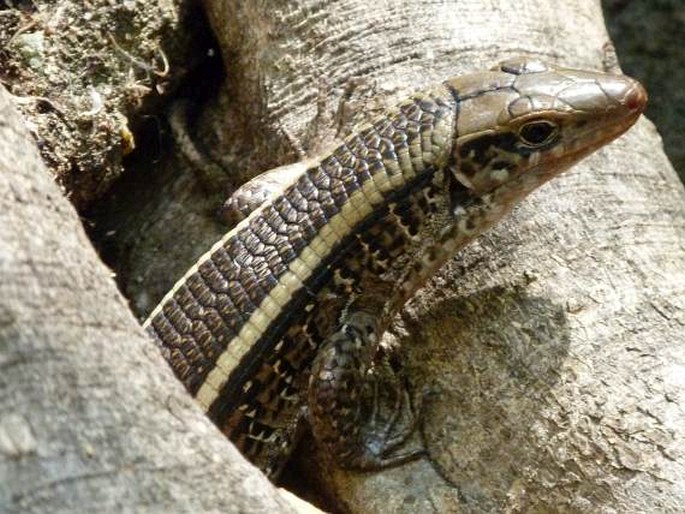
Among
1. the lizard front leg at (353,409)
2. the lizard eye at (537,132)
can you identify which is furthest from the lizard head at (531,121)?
the lizard front leg at (353,409)

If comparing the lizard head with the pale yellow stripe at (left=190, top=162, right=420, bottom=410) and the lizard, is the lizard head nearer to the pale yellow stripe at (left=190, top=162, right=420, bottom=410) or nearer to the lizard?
the lizard

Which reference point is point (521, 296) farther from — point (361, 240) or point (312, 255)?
point (312, 255)

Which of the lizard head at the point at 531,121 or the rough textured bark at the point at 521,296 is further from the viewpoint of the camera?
the lizard head at the point at 531,121

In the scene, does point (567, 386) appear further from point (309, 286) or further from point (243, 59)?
point (243, 59)

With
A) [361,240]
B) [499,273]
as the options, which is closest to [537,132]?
[499,273]

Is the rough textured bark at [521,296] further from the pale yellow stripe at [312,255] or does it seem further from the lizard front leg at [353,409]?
the pale yellow stripe at [312,255]

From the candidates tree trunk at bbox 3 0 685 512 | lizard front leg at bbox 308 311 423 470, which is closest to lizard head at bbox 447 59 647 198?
tree trunk at bbox 3 0 685 512
